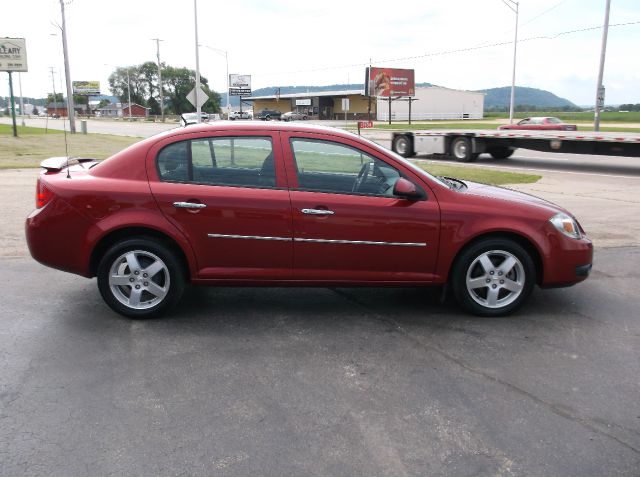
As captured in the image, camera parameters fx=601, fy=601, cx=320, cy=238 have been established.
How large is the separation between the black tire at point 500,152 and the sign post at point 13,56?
85.2ft

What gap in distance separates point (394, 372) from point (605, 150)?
16.2 meters

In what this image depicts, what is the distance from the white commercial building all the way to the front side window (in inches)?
3235

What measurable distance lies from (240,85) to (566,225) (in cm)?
7348

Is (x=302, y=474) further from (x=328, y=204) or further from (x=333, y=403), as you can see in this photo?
(x=328, y=204)

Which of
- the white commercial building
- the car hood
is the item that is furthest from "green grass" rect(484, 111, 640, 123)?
the car hood

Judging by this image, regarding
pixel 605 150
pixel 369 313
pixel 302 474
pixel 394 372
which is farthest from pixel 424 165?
pixel 302 474

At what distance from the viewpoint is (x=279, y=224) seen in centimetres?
480

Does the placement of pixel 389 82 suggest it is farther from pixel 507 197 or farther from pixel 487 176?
pixel 507 197

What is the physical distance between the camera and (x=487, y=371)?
13.3ft

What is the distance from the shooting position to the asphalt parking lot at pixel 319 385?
3.06 m

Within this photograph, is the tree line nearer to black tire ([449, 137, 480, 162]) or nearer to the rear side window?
black tire ([449, 137, 480, 162])

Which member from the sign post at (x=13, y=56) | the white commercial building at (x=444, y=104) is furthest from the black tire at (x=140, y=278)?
the white commercial building at (x=444, y=104)

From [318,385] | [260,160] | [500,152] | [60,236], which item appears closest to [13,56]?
[500,152]

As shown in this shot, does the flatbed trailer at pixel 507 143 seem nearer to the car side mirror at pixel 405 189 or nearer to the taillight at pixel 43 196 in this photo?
the car side mirror at pixel 405 189
